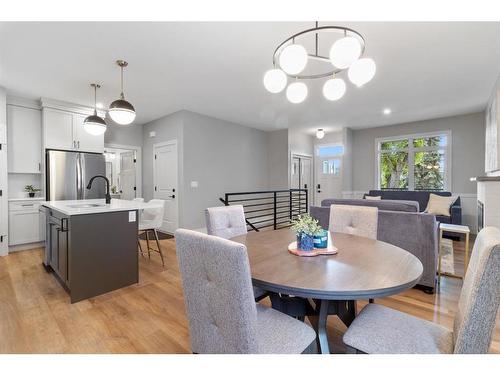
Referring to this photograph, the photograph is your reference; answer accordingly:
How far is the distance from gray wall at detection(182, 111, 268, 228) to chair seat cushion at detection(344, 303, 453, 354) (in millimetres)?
4063

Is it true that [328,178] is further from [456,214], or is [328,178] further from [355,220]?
[355,220]

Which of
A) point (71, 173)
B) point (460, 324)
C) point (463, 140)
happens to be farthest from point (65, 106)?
point (463, 140)

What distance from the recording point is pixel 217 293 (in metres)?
0.96

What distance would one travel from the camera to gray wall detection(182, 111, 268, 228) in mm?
4875

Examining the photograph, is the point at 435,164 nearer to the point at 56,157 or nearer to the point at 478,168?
the point at 478,168

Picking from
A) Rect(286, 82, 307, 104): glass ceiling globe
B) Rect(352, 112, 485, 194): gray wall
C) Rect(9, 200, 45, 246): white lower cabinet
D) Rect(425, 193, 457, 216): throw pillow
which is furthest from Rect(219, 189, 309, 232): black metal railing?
Rect(286, 82, 307, 104): glass ceiling globe

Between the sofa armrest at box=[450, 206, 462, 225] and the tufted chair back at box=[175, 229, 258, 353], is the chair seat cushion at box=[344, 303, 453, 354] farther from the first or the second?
the sofa armrest at box=[450, 206, 462, 225]

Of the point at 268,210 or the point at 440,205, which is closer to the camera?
the point at 440,205

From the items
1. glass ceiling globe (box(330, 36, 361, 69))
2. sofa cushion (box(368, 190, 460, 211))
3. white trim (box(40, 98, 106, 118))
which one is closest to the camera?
glass ceiling globe (box(330, 36, 361, 69))

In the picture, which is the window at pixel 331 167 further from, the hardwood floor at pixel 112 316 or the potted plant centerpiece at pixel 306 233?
the potted plant centerpiece at pixel 306 233

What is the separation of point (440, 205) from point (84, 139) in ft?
22.6

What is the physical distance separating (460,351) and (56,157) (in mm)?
5325

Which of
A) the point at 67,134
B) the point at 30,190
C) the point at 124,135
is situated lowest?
the point at 30,190
